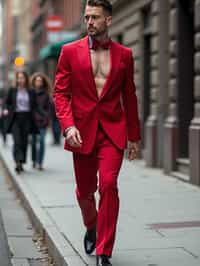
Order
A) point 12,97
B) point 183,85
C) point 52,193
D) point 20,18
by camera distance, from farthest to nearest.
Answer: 1. point 20,18
2. point 12,97
3. point 183,85
4. point 52,193

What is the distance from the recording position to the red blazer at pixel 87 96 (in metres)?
6.19

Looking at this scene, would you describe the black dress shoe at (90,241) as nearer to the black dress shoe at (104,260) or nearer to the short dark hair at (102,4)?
the black dress shoe at (104,260)

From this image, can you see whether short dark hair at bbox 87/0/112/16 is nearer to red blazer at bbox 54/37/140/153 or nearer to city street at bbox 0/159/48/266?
red blazer at bbox 54/37/140/153

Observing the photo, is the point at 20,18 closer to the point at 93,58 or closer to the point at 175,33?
the point at 175,33

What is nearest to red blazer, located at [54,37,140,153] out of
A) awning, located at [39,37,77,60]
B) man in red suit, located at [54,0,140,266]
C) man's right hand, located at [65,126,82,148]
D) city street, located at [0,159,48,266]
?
man in red suit, located at [54,0,140,266]

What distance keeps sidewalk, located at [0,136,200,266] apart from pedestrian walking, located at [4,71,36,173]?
45cm

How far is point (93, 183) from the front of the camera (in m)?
6.45

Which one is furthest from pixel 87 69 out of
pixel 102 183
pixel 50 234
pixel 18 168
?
pixel 18 168

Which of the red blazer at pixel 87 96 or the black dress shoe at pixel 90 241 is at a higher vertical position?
the red blazer at pixel 87 96

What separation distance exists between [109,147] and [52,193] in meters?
5.30

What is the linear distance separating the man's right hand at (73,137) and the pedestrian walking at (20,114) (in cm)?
845

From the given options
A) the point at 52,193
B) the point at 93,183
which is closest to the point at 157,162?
the point at 52,193

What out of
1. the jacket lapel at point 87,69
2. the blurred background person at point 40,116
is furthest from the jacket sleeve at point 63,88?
the blurred background person at point 40,116

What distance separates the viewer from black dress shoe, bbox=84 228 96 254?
6.71 m
